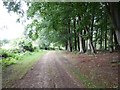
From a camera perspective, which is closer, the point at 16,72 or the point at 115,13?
the point at 115,13

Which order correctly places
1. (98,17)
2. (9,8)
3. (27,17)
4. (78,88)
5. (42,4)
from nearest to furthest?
(78,88) < (9,8) < (42,4) < (27,17) < (98,17)

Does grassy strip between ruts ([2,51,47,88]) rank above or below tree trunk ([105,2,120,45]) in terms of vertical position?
below

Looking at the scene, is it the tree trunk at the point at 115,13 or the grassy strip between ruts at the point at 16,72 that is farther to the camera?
the tree trunk at the point at 115,13

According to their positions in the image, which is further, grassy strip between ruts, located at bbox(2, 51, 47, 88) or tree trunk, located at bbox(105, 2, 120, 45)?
tree trunk, located at bbox(105, 2, 120, 45)

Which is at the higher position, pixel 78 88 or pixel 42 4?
pixel 42 4

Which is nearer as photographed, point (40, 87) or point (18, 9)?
point (40, 87)

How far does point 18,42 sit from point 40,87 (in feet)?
109

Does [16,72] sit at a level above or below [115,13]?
below

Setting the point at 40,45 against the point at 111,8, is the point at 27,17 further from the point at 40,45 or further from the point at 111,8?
the point at 40,45

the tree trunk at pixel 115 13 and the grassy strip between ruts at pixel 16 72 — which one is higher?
the tree trunk at pixel 115 13

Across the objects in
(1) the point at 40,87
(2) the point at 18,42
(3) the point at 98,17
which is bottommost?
(1) the point at 40,87

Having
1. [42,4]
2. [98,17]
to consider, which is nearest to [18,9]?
[42,4]

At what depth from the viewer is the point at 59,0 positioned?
16.5 m

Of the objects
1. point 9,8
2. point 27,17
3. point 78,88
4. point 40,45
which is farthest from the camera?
point 40,45
